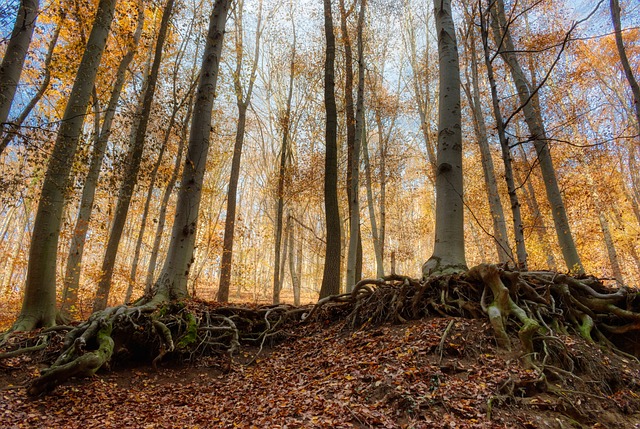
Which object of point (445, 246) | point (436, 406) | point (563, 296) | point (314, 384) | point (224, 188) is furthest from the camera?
point (224, 188)

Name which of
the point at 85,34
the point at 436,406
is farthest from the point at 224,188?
the point at 436,406

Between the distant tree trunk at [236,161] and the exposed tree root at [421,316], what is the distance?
24.0 feet

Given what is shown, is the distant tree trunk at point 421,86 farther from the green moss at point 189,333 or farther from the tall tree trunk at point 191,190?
the green moss at point 189,333

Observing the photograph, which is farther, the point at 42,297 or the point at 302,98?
the point at 302,98

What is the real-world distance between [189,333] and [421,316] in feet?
10.6

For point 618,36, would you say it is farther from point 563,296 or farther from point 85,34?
point 85,34

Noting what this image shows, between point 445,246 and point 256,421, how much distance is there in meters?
3.28

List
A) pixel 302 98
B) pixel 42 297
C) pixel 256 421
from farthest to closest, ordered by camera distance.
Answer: pixel 302 98 < pixel 42 297 < pixel 256 421

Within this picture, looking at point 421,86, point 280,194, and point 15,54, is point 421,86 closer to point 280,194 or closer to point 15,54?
point 280,194

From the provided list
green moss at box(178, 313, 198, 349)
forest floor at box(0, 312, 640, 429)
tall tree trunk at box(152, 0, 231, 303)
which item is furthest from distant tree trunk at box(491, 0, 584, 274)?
green moss at box(178, 313, 198, 349)

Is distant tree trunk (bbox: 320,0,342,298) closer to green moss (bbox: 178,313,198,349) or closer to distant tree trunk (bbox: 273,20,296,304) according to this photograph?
green moss (bbox: 178,313,198,349)

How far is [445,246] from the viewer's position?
4.76 m

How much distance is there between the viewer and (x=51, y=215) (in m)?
5.46

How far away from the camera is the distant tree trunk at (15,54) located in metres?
4.47
